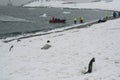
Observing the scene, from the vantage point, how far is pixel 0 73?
13.0m

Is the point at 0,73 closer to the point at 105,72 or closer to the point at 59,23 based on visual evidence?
the point at 105,72

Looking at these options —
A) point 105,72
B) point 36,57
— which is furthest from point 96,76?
point 36,57

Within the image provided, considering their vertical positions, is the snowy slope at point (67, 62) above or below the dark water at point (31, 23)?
above

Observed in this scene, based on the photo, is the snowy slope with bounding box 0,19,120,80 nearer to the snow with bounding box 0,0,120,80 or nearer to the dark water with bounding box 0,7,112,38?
the snow with bounding box 0,0,120,80

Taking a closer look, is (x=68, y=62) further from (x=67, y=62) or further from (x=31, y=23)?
(x=31, y=23)

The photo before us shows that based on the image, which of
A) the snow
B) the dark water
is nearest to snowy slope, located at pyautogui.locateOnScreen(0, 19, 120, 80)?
the snow

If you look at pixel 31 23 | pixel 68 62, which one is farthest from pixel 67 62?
pixel 31 23

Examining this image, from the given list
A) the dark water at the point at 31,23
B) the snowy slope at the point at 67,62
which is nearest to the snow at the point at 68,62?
the snowy slope at the point at 67,62

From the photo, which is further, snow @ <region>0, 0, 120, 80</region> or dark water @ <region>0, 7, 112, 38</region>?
dark water @ <region>0, 7, 112, 38</region>

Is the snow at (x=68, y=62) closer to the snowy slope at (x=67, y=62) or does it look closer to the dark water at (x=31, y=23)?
the snowy slope at (x=67, y=62)

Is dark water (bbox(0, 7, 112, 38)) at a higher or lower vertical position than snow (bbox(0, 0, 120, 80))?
lower

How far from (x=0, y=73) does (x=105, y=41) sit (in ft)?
25.7

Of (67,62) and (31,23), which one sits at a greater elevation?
(67,62)

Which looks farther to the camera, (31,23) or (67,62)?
(31,23)
